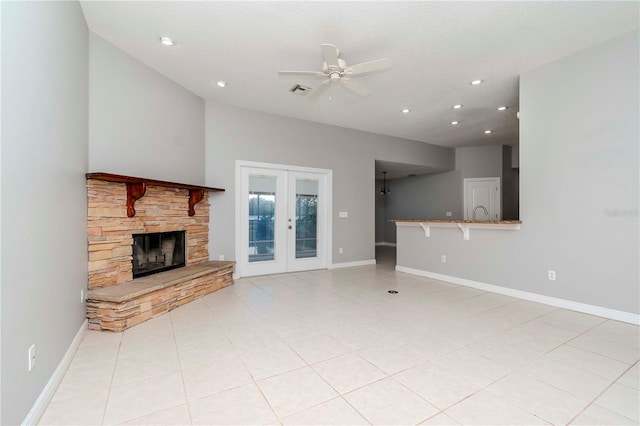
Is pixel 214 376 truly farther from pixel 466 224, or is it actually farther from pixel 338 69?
pixel 466 224

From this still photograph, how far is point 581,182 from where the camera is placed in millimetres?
3344

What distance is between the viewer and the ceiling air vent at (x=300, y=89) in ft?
13.6

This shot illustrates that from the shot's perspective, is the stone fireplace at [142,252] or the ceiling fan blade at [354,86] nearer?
the stone fireplace at [142,252]

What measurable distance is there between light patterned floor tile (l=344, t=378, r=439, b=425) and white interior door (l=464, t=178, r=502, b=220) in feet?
22.7

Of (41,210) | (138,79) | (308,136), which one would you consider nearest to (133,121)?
(138,79)

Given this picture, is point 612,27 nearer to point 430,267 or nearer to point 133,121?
point 430,267

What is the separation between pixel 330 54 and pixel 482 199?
661cm

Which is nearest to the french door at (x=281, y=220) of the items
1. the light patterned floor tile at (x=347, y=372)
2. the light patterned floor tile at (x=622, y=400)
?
the light patterned floor tile at (x=347, y=372)

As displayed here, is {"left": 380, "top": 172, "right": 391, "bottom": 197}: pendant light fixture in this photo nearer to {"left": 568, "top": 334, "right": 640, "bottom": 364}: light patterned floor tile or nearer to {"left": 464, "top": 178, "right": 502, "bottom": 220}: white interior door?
{"left": 464, "top": 178, "right": 502, "bottom": 220}: white interior door

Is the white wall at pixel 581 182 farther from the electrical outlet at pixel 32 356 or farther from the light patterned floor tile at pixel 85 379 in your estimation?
the electrical outlet at pixel 32 356

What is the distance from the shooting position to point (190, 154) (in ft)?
14.5

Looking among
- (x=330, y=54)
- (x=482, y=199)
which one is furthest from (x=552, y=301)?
(x=482, y=199)

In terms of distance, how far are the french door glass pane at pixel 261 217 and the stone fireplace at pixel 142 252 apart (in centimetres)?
79

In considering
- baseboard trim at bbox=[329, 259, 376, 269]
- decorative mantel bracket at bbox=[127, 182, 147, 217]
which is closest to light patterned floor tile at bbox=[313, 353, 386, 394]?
decorative mantel bracket at bbox=[127, 182, 147, 217]
